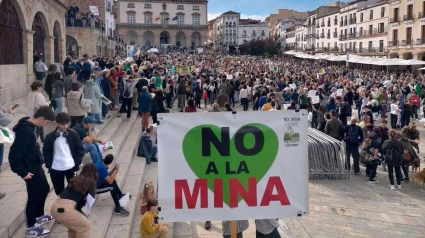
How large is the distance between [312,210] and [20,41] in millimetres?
10526

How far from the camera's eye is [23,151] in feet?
15.3

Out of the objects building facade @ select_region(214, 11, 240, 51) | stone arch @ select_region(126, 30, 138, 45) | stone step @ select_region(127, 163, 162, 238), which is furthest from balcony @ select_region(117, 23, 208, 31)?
stone step @ select_region(127, 163, 162, 238)

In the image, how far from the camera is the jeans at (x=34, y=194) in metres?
4.81

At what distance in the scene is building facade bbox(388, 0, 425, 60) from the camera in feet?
130

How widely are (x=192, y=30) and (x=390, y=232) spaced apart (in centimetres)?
8204

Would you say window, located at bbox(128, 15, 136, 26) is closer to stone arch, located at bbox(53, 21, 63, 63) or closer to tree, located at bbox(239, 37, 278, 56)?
tree, located at bbox(239, 37, 278, 56)

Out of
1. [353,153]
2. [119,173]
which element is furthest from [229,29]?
[119,173]

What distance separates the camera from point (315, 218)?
7.37 metres

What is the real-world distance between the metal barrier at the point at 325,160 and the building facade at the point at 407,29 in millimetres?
34019

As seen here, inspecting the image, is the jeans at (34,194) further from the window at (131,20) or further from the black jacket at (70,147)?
the window at (131,20)

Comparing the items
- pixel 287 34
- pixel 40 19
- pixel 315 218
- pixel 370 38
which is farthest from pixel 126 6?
pixel 315 218

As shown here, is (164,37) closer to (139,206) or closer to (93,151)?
(139,206)

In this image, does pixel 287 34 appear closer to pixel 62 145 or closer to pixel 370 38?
pixel 370 38

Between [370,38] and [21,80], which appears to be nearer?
[21,80]
